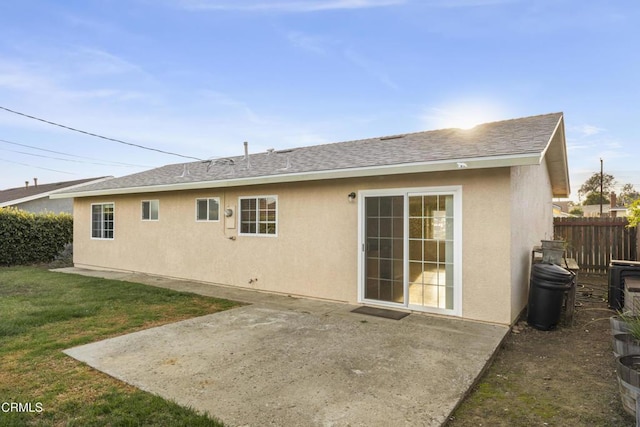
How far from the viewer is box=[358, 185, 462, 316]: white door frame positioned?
18.8ft

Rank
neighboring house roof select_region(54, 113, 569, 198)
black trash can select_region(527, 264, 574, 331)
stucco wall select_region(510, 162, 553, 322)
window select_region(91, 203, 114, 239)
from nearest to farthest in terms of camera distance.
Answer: neighboring house roof select_region(54, 113, 569, 198)
black trash can select_region(527, 264, 574, 331)
stucco wall select_region(510, 162, 553, 322)
window select_region(91, 203, 114, 239)

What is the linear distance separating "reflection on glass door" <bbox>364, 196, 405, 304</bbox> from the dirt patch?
6.56ft

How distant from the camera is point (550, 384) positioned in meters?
3.69

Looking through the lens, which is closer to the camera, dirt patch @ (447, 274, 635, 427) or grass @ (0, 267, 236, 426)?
grass @ (0, 267, 236, 426)

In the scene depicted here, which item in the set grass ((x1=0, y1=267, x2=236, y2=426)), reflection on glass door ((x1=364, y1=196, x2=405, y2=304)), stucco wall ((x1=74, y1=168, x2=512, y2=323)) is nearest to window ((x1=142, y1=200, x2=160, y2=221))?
stucco wall ((x1=74, y1=168, x2=512, y2=323))

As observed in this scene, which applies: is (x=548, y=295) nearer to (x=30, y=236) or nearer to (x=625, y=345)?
(x=625, y=345)

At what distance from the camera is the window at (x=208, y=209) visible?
922 cm

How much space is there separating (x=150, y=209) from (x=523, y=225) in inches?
388

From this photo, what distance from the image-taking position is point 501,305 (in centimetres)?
543

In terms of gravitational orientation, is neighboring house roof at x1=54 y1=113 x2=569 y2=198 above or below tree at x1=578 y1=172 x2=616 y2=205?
below

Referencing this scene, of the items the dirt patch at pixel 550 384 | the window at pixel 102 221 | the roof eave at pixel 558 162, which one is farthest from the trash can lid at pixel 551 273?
the window at pixel 102 221

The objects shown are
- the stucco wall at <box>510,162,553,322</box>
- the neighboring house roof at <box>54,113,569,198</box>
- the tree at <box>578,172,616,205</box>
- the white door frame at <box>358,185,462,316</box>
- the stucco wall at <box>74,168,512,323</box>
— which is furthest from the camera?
the tree at <box>578,172,616,205</box>

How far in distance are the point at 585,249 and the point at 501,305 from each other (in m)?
8.11

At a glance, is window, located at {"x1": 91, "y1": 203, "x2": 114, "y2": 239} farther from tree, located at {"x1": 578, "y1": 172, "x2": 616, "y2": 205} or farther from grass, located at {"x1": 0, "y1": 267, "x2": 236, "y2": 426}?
tree, located at {"x1": 578, "y1": 172, "x2": 616, "y2": 205}
